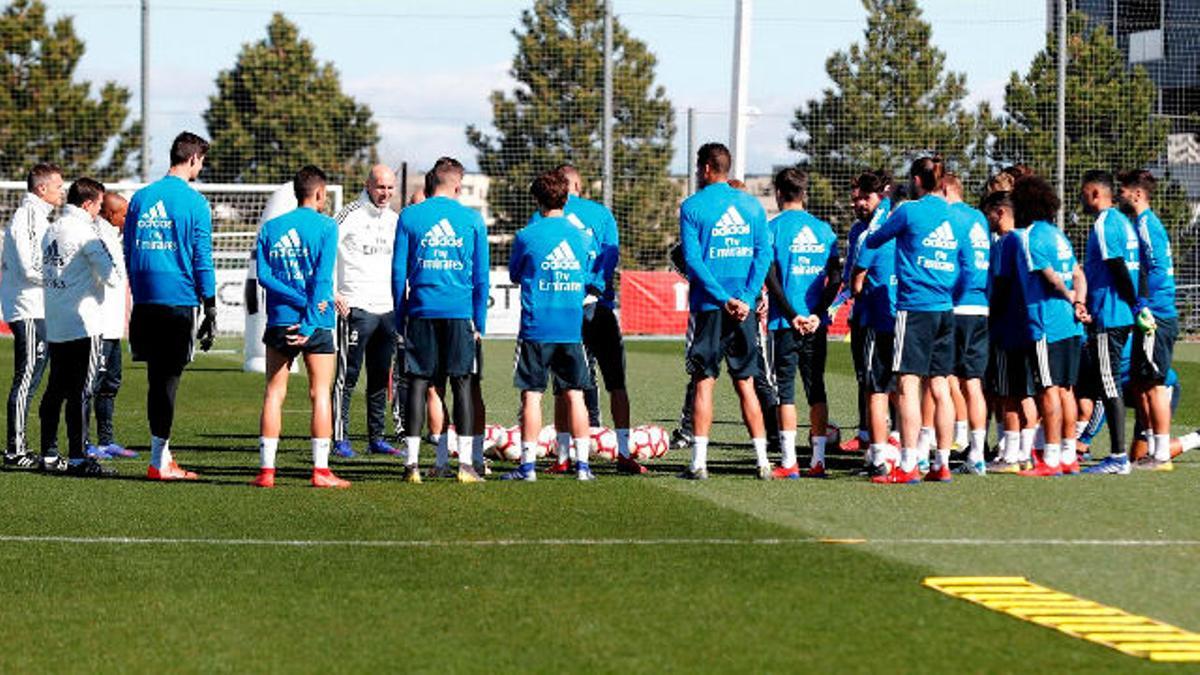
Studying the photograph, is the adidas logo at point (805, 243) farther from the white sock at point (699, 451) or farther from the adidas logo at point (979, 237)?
the white sock at point (699, 451)

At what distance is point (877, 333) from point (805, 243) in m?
1.10

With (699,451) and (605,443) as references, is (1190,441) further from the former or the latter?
(605,443)

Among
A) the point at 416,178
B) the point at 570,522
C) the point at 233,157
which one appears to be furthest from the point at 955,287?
the point at 233,157

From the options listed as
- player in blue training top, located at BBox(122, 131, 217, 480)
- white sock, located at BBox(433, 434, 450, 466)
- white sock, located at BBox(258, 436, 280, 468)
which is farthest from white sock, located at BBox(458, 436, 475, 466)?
player in blue training top, located at BBox(122, 131, 217, 480)

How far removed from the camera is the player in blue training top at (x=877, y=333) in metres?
11.7

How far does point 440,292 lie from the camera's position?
37.8 ft

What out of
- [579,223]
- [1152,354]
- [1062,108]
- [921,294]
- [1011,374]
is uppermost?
[1062,108]

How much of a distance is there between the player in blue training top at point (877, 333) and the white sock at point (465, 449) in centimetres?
239

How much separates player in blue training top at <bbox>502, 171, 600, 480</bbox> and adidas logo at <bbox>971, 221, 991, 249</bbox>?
91.7 inches

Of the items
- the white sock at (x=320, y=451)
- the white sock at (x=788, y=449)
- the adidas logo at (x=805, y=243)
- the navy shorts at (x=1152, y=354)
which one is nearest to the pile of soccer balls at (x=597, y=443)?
the white sock at (x=788, y=449)

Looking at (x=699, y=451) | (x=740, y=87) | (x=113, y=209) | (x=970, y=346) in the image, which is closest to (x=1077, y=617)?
(x=699, y=451)

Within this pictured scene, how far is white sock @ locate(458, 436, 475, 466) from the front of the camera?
11.8 meters

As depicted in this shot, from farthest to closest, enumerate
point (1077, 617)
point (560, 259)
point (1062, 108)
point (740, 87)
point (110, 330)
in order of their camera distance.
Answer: point (1062, 108) < point (740, 87) < point (110, 330) < point (560, 259) < point (1077, 617)

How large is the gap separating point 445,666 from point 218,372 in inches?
740
